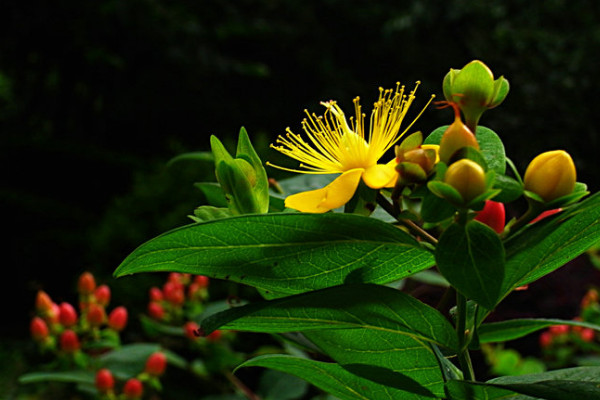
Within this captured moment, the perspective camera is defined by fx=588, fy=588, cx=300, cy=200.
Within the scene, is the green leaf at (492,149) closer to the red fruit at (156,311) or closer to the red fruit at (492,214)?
the red fruit at (492,214)

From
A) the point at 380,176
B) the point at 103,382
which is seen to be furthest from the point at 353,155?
the point at 103,382

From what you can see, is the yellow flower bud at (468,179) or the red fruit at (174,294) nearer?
the yellow flower bud at (468,179)

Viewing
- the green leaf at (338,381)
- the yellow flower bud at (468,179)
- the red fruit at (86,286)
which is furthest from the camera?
the red fruit at (86,286)

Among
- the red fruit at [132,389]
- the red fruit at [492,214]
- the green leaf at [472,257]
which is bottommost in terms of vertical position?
the red fruit at [132,389]

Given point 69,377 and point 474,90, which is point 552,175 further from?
point 69,377

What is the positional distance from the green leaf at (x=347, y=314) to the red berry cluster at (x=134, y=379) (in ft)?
2.48

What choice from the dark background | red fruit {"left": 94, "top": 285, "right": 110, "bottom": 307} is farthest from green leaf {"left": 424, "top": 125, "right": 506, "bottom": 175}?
the dark background

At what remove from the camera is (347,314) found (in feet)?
1.20

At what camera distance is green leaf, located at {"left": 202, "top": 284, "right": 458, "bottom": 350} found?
0.34 metres

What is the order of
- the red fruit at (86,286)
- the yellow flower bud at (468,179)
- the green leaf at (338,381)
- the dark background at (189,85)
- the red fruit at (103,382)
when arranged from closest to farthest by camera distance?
the yellow flower bud at (468,179) → the green leaf at (338,381) → the red fruit at (103,382) → the red fruit at (86,286) → the dark background at (189,85)

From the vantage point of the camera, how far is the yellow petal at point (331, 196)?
382mm

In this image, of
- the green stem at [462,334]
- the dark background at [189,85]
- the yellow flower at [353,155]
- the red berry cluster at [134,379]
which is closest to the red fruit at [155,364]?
the red berry cluster at [134,379]

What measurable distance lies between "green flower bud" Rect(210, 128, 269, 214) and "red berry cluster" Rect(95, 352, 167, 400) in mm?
766

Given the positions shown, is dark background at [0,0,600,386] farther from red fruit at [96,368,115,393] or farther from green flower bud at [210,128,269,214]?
green flower bud at [210,128,269,214]
